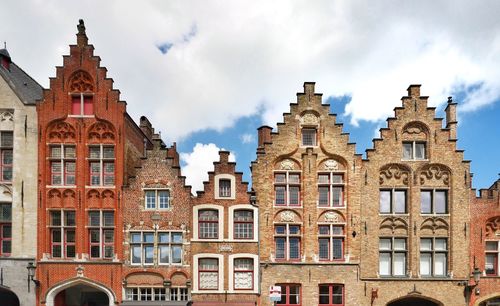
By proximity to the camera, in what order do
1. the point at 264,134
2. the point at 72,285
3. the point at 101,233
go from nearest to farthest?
1. the point at 72,285
2. the point at 101,233
3. the point at 264,134

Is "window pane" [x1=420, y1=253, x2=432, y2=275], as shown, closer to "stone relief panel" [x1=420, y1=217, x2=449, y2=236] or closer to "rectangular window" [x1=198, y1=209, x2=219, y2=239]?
"stone relief panel" [x1=420, y1=217, x2=449, y2=236]

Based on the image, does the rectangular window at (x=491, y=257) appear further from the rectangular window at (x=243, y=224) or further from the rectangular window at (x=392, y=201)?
the rectangular window at (x=243, y=224)

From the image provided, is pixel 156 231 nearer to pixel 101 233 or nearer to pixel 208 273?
pixel 101 233

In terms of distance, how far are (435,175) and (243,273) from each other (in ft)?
36.0

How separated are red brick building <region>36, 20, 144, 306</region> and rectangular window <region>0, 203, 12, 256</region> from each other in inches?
59.3

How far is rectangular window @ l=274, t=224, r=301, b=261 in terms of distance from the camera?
21.4 meters

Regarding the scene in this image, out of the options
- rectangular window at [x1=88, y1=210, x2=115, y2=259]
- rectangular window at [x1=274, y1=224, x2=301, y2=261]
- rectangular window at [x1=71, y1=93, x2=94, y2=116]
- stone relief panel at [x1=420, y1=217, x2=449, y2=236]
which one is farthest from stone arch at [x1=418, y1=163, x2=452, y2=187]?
rectangular window at [x1=71, y1=93, x2=94, y2=116]

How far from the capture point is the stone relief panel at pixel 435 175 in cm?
2172

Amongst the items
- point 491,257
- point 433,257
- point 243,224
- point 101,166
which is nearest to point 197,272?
point 243,224

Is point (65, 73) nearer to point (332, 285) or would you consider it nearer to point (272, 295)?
point (272, 295)

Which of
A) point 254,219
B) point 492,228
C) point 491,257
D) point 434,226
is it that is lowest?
point 491,257

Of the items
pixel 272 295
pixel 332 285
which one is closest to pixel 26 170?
pixel 272 295

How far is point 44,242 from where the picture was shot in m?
20.7

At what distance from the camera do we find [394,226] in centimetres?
2155
